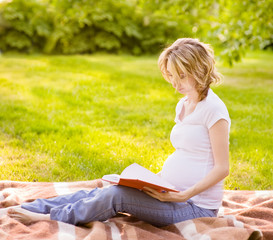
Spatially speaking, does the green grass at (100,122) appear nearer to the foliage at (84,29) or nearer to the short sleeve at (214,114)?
the short sleeve at (214,114)

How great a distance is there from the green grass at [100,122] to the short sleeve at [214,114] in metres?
1.23

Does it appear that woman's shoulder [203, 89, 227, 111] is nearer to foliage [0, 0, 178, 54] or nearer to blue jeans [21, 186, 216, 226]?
blue jeans [21, 186, 216, 226]

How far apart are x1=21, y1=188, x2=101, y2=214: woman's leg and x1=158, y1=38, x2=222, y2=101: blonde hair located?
90 cm

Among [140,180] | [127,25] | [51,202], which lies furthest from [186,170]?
[127,25]

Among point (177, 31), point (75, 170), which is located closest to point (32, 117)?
point (75, 170)

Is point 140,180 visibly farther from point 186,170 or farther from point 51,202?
point 51,202

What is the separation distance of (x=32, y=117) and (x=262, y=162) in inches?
103

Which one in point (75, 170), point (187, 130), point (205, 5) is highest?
point (205, 5)

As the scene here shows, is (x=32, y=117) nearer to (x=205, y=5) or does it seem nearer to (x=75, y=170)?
(x=75, y=170)

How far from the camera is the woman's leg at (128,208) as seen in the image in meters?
2.13

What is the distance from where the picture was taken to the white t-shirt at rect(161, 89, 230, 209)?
7.00 feet

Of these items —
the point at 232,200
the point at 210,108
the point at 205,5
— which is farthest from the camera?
the point at 205,5

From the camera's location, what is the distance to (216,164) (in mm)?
2076

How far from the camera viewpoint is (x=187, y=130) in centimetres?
221
